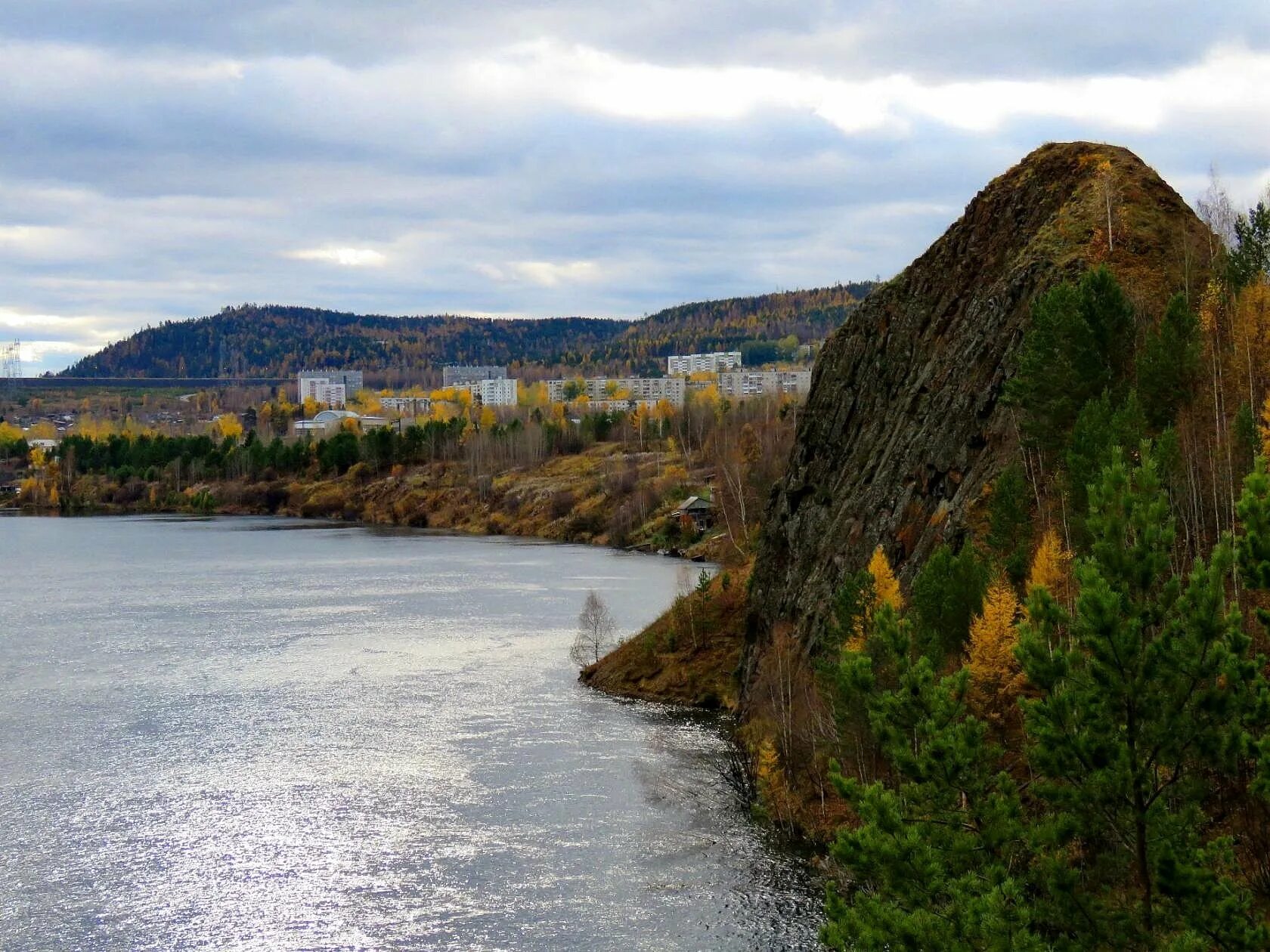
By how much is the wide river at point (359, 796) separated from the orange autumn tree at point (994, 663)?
6.47m

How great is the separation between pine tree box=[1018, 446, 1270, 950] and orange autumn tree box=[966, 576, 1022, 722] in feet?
34.0

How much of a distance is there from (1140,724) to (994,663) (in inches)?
455

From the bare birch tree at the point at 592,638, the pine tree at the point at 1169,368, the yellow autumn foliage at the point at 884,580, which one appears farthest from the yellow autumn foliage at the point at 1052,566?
the bare birch tree at the point at 592,638

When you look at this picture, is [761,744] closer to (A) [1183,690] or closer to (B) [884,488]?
(B) [884,488]

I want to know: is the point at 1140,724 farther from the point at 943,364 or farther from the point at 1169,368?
the point at 943,364

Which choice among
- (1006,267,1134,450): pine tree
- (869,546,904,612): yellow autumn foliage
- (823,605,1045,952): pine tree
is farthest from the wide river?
(1006,267,1134,450): pine tree

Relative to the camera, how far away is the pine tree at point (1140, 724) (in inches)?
709

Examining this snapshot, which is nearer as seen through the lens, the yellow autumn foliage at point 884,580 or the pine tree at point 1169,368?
the pine tree at point 1169,368

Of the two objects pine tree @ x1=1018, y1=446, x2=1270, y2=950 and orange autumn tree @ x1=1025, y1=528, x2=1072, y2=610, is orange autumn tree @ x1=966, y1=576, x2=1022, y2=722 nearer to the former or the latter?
orange autumn tree @ x1=1025, y1=528, x2=1072, y2=610

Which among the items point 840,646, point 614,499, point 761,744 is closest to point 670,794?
point 761,744

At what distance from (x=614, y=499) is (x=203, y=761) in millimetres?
99846

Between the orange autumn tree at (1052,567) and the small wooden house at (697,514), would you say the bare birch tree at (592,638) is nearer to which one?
the orange autumn tree at (1052,567)

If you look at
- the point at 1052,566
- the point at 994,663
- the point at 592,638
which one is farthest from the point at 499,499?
the point at 994,663

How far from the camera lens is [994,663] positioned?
98.8 ft
